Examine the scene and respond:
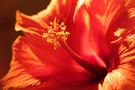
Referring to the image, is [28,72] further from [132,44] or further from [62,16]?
[132,44]

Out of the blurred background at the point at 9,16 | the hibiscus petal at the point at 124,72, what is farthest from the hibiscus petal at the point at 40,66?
the blurred background at the point at 9,16

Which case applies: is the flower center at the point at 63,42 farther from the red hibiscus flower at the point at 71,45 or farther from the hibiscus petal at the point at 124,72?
the hibiscus petal at the point at 124,72

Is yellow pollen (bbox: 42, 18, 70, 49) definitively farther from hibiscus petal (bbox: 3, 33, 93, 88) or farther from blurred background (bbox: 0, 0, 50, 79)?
blurred background (bbox: 0, 0, 50, 79)

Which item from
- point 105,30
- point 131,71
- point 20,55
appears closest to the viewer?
point 131,71

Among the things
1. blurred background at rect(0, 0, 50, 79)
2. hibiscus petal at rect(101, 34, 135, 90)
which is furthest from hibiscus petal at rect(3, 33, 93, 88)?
blurred background at rect(0, 0, 50, 79)

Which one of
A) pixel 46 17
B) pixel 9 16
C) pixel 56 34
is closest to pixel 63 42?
pixel 56 34

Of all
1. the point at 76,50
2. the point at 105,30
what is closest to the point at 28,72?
the point at 76,50

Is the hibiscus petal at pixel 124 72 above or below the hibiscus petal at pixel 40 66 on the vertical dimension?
below
